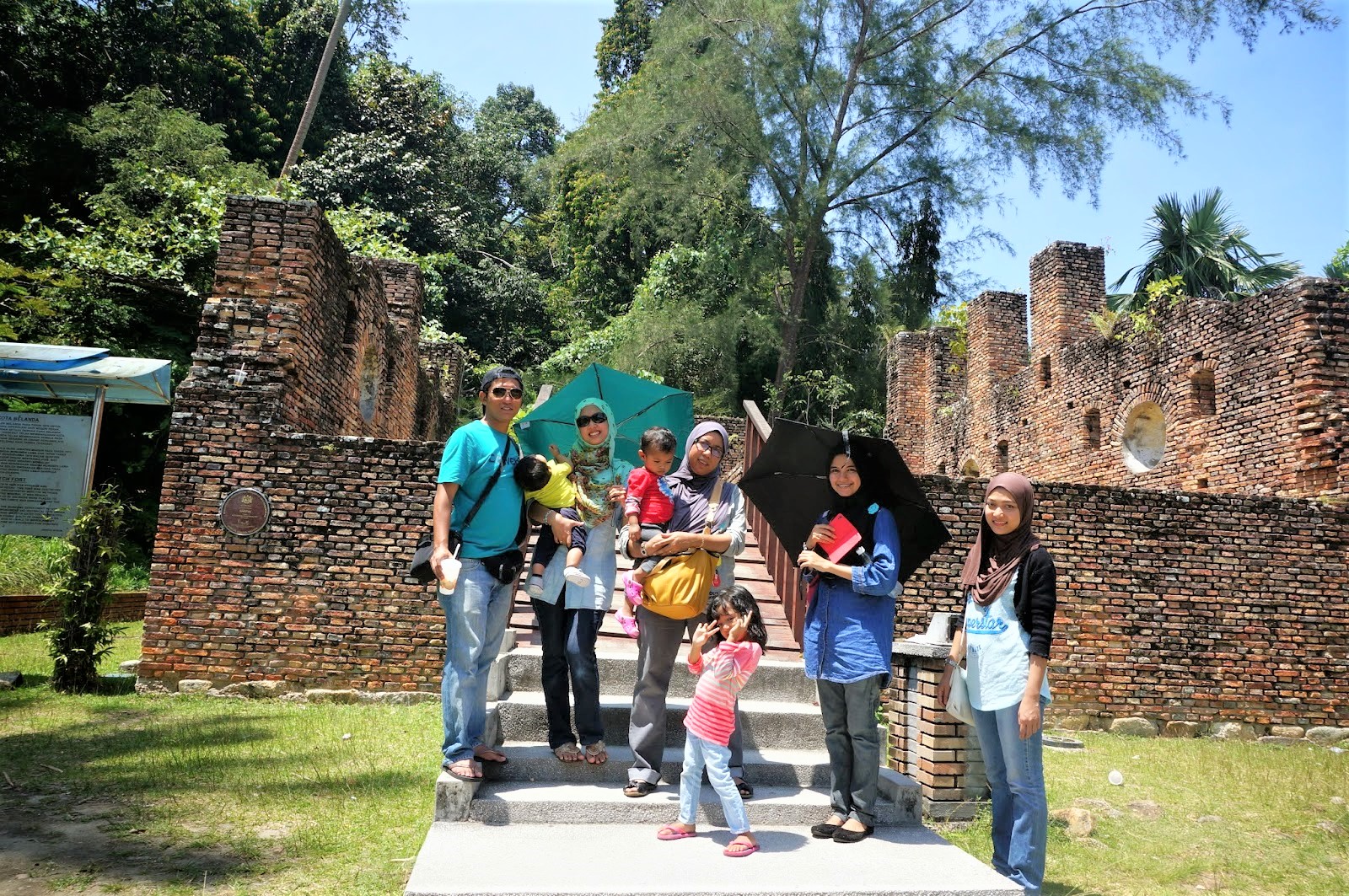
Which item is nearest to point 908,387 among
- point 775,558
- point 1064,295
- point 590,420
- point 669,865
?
point 1064,295

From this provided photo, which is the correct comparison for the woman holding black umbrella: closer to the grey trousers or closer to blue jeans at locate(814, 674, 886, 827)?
blue jeans at locate(814, 674, 886, 827)

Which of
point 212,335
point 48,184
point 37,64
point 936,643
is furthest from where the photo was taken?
point 37,64

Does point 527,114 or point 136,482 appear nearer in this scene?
point 136,482

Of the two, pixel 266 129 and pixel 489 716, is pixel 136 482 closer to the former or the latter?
pixel 489 716

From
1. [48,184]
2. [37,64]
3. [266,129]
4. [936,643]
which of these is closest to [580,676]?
[936,643]

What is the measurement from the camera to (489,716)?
4.11 metres

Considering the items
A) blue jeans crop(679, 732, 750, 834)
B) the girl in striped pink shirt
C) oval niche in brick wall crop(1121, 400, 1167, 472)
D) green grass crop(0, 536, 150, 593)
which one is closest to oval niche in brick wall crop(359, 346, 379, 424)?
green grass crop(0, 536, 150, 593)

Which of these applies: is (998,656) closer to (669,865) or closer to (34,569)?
(669,865)

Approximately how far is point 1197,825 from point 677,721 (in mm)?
3334

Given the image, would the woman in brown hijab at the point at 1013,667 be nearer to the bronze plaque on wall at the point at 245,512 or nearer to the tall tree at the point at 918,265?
the bronze plaque on wall at the point at 245,512

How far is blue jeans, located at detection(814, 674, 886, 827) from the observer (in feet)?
12.0

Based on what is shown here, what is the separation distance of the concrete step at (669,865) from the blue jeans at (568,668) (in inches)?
17.0

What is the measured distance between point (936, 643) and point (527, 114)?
39.0m

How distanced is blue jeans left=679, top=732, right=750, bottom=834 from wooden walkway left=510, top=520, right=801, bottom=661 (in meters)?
1.62
